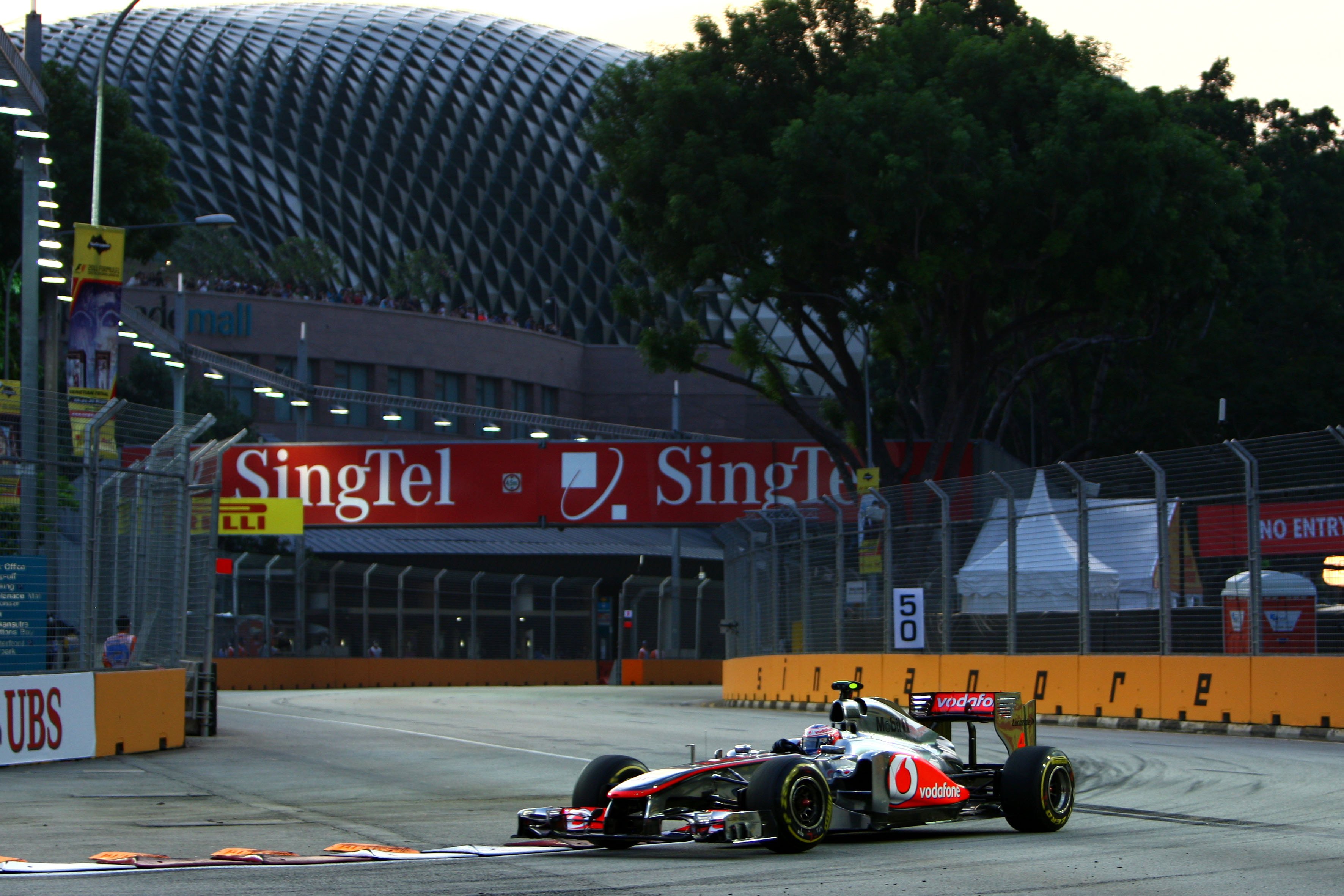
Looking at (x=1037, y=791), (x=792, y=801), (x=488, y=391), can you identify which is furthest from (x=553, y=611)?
(x=792, y=801)

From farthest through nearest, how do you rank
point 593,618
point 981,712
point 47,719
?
point 593,618, point 47,719, point 981,712

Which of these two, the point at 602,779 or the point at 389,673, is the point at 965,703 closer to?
the point at 602,779

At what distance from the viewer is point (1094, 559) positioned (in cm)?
2023

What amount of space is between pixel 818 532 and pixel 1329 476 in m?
10.5

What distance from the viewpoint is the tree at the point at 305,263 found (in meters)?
88.2

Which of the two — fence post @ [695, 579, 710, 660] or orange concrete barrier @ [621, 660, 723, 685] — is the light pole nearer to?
orange concrete barrier @ [621, 660, 723, 685]

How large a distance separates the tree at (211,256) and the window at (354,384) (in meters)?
18.1

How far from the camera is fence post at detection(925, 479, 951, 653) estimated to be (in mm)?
22547

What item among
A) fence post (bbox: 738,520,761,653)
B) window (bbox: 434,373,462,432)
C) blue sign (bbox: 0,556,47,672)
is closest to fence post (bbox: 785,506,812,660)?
fence post (bbox: 738,520,761,653)

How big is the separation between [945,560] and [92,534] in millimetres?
11819

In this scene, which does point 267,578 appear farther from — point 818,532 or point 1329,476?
point 1329,476

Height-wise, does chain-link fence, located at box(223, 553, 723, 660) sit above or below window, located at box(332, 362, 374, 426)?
below

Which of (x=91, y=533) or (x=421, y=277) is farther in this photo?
(x=421, y=277)

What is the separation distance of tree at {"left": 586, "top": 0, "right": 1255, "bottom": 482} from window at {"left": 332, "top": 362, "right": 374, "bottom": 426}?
41.7 meters
